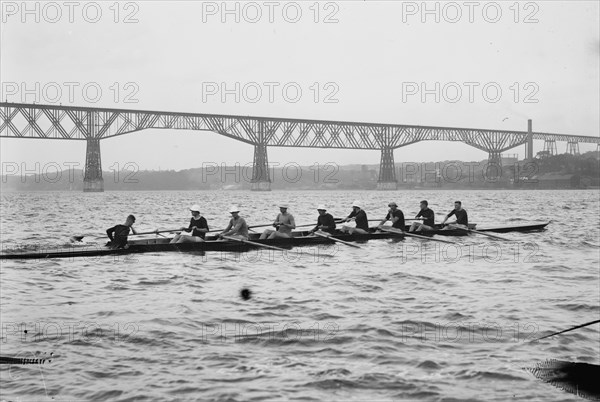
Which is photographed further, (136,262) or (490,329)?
(136,262)

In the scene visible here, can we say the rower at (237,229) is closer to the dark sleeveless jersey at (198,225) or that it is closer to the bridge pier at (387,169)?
the dark sleeveless jersey at (198,225)

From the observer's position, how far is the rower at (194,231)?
17.0 metres

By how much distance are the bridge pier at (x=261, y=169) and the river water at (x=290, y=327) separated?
9378 centimetres

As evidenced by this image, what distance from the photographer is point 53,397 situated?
688 centimetres

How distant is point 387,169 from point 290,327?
113322 mm

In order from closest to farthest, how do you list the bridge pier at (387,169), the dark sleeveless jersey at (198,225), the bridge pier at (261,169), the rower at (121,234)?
the rower at (121,234) < the dark sleeveless jersey at (198,225) < the bridge pier at (261,169) < the bridge pier at (387,169)

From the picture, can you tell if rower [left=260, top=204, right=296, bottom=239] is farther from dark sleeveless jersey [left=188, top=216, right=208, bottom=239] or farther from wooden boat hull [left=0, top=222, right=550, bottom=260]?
dark sleeveless jersey [left=188, top=216, right=208, bottom=239]

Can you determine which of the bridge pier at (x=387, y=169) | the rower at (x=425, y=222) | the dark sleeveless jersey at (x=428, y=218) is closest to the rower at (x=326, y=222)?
the rower at (x=425, y=222)

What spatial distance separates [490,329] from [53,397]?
586 cm

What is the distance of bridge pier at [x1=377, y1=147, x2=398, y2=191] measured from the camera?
398 feet

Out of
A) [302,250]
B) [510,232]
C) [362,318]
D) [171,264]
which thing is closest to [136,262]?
[171,264]

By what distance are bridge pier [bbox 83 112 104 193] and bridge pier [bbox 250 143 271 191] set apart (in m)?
24.6

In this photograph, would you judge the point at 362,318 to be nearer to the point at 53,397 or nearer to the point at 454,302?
the point at 454,302

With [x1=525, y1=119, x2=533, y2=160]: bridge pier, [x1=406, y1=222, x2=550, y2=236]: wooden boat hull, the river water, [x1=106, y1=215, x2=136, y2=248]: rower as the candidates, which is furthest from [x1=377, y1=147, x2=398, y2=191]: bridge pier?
[x1=106, y1=215, x2=136, y2=248]: rower
